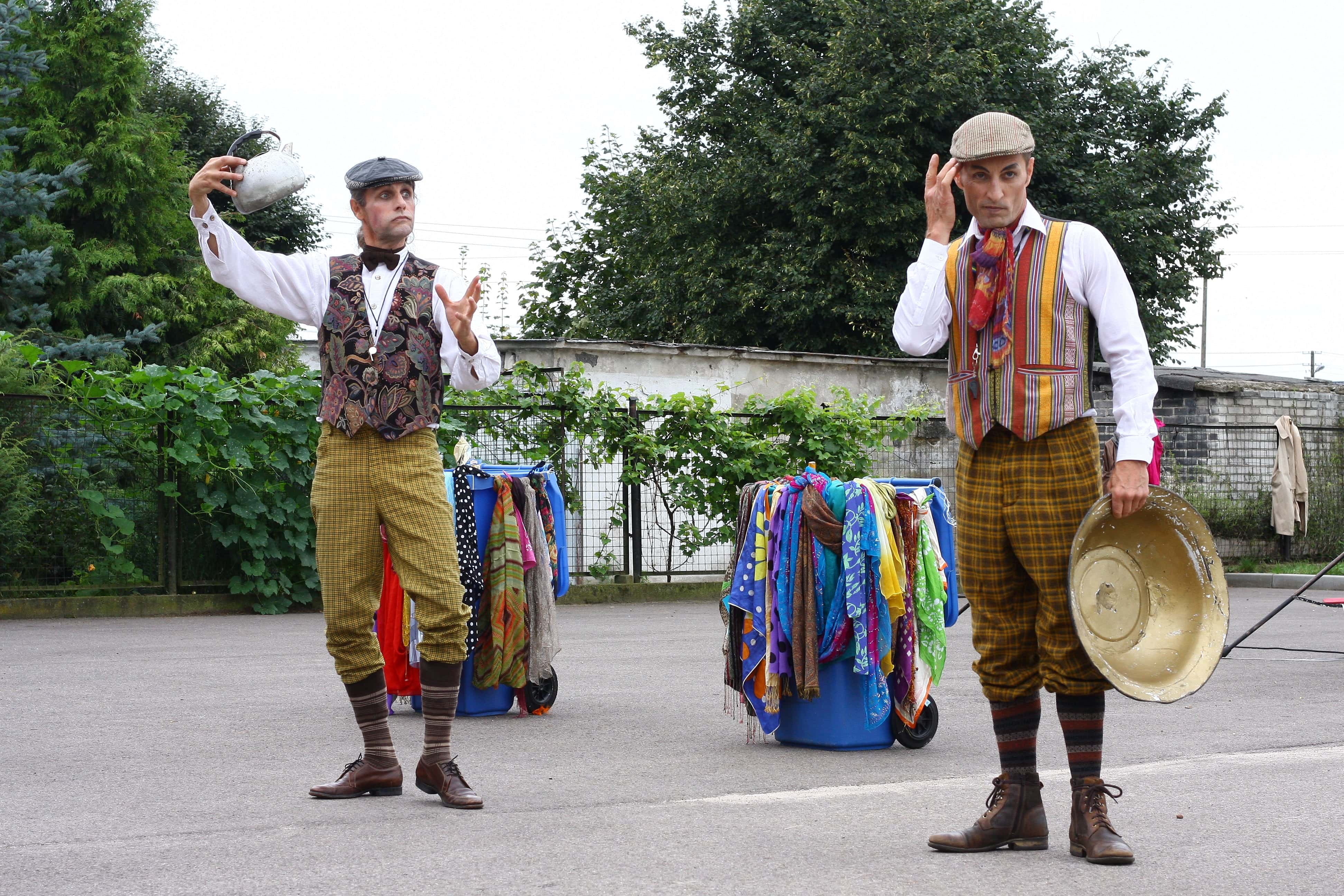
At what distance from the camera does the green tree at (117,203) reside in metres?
27.7

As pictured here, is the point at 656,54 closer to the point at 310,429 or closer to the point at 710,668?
the point at 310,429

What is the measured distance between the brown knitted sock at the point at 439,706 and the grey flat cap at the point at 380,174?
163cm

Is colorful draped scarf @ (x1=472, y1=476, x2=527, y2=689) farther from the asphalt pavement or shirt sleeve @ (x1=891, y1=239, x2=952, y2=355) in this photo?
shirt sleeve @ (x1=891, y1=239, x2=952, y2=355)

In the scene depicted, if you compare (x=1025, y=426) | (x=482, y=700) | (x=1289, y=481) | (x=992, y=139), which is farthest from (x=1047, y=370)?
(x=1289, y=481)

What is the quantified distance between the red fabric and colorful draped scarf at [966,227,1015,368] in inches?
147

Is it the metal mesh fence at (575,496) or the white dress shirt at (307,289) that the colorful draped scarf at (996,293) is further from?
the metal mesh fence at (575,496)

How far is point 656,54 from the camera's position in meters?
33.7

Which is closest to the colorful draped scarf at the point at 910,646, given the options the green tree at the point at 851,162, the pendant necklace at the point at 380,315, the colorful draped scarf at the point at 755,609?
the colorful draped scarf at the point at 755,609

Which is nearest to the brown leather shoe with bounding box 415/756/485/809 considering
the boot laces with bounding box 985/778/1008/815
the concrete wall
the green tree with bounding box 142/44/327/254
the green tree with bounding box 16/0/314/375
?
the boot laces with bounding box 985/778/1008/815

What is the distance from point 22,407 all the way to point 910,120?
19913 mm

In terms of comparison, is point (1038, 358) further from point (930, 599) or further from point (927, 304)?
point (930, 599)

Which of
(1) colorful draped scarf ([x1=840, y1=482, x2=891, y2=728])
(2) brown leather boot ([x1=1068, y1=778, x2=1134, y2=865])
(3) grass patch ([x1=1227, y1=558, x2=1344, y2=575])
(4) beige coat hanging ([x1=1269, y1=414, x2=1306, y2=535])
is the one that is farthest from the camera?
(4) beige coat hanging ([x1=1269, y1=414, x2=1306, y2=535])

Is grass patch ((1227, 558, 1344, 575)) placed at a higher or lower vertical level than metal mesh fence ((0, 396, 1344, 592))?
lower

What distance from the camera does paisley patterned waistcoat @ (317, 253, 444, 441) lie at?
186 inches
